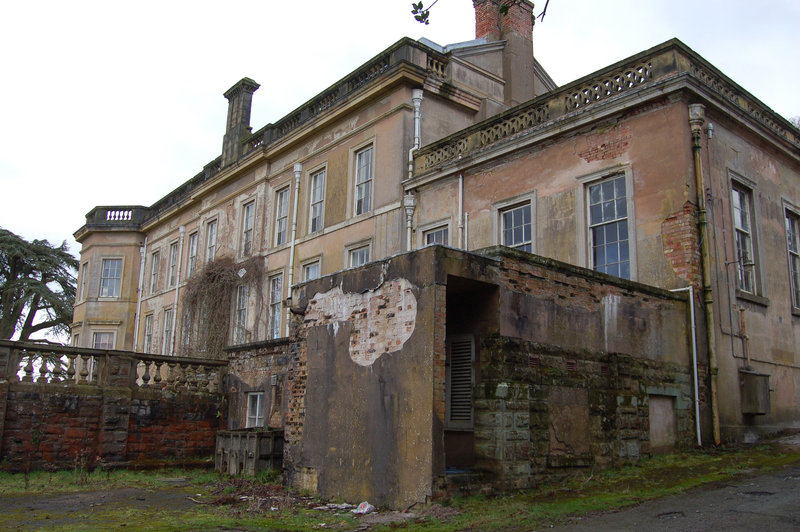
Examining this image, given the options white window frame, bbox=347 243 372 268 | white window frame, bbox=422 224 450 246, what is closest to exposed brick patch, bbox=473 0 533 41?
white window frame, bbox=422 224 450 246

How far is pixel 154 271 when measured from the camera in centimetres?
3083

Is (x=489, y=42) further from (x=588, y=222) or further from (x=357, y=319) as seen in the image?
(x=357, y=319)

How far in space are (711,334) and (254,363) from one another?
30.3 feet

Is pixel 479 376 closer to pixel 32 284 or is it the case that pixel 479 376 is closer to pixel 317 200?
pixel 317 200

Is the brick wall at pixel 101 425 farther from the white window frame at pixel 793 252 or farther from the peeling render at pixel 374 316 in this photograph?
the white window frame at pixel 793 252

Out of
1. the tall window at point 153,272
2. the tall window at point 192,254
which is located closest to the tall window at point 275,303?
the tall window at point 192,254

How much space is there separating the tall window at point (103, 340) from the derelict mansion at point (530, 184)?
7509 mm

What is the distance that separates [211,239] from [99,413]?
41.0 feet

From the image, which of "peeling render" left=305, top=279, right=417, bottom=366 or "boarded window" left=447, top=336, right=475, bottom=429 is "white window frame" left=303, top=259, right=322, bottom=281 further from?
"boarded window" left=447, top=336, right=475, bottom=429

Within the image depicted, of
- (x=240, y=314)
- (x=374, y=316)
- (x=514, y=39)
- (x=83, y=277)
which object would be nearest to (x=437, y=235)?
(x=514, y=39)

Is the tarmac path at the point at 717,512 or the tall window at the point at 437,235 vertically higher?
the tall window at the point at 437,235

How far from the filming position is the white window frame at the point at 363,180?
60.8ft

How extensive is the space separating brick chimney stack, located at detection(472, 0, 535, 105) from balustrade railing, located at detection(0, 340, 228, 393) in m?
11.0

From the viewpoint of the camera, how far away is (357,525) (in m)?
7.66
